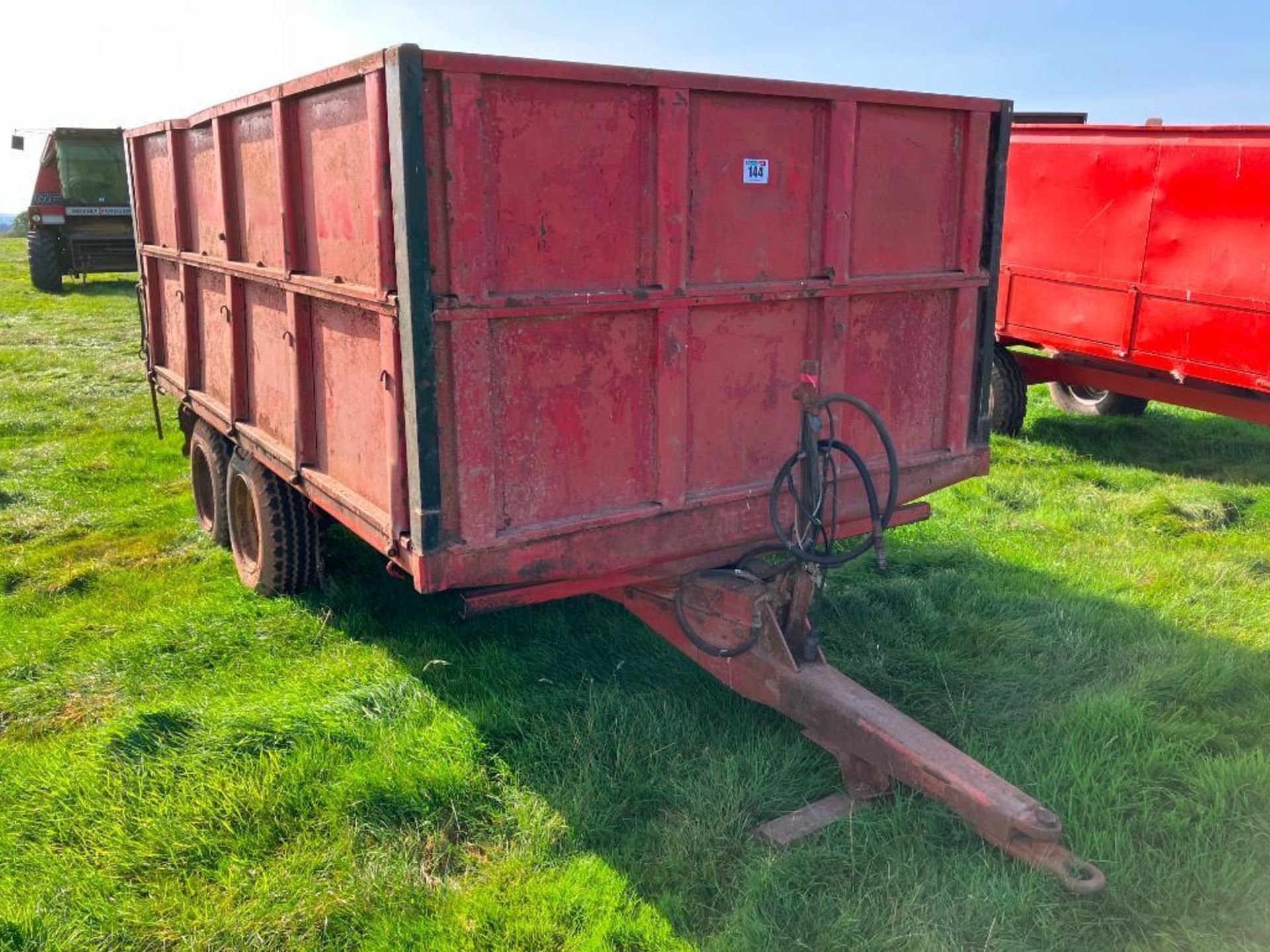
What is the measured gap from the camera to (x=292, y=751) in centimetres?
366

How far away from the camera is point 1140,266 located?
7.02 m

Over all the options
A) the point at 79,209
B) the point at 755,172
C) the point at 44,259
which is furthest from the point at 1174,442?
the point at 44,259

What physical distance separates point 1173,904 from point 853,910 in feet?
2.85

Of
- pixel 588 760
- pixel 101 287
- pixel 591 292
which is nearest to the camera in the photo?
pixel 591 292

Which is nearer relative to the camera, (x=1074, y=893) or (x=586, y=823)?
(x=1074, y=893)

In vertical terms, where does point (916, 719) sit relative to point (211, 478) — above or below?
below

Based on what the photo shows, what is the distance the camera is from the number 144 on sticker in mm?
3391

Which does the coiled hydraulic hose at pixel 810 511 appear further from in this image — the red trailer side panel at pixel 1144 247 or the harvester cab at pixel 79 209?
the harvester cab at pixel 79 209

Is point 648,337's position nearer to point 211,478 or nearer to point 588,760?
point 588,760

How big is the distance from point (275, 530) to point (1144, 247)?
18.5 ft

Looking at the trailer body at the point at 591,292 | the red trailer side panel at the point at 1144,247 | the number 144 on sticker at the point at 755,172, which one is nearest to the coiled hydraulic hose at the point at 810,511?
the trailer body at the point at 591,292

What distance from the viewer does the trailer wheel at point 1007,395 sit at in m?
8.31

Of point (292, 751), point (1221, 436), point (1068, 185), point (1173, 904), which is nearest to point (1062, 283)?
point (1068, 185)

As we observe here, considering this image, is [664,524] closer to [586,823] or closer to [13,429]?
[586,823]
